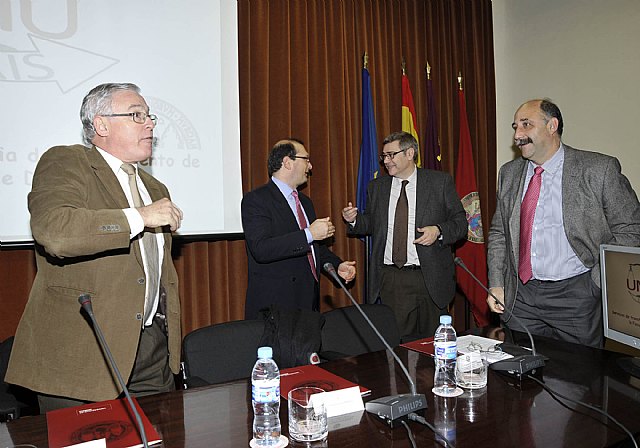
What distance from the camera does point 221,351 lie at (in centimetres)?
234

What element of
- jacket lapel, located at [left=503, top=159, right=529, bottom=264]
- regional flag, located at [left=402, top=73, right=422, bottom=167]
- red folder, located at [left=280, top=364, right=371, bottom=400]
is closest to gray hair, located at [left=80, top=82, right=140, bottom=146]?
red folder, located at [left=280, top=364, right=371, bottom=400]

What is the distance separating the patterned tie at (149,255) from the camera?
207cm

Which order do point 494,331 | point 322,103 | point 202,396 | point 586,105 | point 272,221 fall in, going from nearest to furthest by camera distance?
point 202,396 < point 494,331 < point 272,221 < point 322,103 < point 586,105

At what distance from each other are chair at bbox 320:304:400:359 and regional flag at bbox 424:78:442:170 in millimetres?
2016

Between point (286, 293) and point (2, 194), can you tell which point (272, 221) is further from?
point (2, 194)

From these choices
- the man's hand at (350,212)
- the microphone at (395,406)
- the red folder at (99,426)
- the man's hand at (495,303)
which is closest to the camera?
the red folder at (99,426)

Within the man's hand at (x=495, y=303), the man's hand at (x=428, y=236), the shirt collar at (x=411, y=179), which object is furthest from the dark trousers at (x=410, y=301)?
the man's hand at (x=495, y=303)

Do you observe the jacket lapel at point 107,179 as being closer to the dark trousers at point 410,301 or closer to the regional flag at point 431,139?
the dark trousers at point 410,301

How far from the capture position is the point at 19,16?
3.07 meters

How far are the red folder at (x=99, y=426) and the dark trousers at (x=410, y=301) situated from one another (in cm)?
225

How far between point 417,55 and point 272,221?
7.17 ft

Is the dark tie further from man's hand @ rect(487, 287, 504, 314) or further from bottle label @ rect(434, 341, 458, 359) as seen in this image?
bottle label @ rect(434, 341, 458, 359)

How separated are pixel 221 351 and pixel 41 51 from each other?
202 cm

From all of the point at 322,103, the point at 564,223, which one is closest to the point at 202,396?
the point at 564,223
